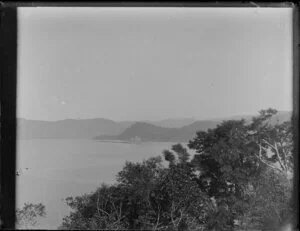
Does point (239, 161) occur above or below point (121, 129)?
below

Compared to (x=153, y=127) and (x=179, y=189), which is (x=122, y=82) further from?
(x=179, y=189)

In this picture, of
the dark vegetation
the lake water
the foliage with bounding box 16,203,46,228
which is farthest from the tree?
the foliage with bounding box 16,203,46,228

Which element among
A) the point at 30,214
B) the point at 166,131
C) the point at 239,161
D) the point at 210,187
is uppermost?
the point at 166,131

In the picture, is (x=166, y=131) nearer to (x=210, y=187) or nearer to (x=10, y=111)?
(x=210, y=187)

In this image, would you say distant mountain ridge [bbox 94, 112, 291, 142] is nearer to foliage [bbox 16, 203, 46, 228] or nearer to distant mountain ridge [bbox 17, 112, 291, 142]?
distant mountain ridge [bbox 17, 112, 291, 142]

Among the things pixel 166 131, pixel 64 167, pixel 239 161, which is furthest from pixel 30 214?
pixel 239 161

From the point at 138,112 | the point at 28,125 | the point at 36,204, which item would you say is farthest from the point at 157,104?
the point at 36,204
